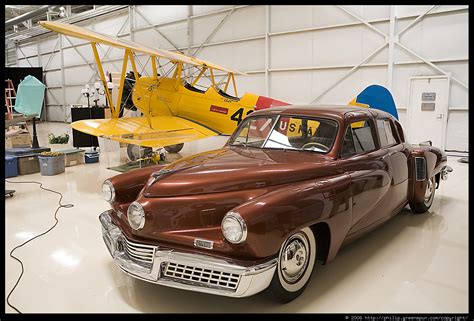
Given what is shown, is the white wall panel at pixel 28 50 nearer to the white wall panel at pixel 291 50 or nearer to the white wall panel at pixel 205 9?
the white wall panel at pixel 205 9

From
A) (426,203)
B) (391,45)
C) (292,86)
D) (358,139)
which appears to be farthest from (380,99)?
(292,86)

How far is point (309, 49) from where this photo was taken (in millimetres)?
11914

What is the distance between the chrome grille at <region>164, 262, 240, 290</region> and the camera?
231 centimetres

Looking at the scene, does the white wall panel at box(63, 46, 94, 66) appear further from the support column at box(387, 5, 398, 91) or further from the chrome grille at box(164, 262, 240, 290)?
the chrome grille at box(164, 262, 240, 290)

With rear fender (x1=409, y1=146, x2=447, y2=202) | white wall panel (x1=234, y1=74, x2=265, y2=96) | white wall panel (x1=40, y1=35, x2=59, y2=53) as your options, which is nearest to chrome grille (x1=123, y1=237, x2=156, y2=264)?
rear fender (x1=409, y1=146, x2=447, y2=202)

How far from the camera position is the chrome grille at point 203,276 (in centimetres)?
231

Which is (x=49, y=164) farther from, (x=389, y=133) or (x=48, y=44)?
(x=48, y=44)

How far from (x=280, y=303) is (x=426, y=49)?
31.7 feet

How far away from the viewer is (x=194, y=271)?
243 centimetres

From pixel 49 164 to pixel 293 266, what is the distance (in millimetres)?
6465

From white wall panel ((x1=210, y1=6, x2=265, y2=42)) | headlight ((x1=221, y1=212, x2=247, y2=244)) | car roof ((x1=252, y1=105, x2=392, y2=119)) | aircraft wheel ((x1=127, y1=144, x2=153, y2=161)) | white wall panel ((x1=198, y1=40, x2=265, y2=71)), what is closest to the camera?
headlight ((x1=221, y1=212, x2=247, y2=244))

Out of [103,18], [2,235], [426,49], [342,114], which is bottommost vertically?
[2,235]

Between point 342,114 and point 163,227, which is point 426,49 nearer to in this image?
point 342,114

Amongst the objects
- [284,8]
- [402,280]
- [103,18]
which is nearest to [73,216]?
[402,280]
